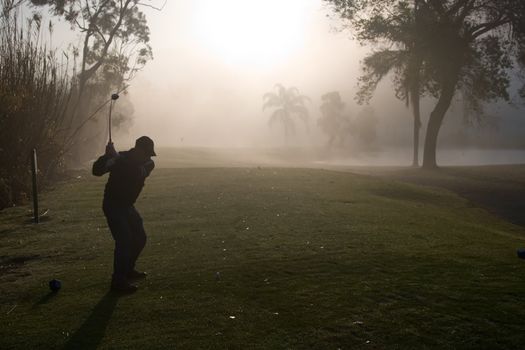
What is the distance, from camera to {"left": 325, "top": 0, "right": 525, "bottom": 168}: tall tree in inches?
1280

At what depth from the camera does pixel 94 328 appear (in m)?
6.57

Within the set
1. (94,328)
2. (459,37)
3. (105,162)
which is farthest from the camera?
(459,37)

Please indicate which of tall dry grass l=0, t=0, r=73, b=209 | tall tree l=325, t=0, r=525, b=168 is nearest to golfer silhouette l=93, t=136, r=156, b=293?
tall dry grass l=0, t=0, r=73, b=209

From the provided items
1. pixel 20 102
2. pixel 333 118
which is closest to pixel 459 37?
pixel 20 102

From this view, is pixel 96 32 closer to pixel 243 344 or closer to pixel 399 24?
pixel 399 24

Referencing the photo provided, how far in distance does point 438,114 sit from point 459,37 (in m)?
5.39

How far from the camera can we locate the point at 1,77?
19.3 meters

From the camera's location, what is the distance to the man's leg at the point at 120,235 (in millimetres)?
7820

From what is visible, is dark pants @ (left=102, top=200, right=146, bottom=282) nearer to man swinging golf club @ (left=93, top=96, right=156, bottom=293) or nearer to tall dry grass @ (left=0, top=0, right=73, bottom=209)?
man swinging golf club @ (left=93, top=96, right=156, bottom=293)

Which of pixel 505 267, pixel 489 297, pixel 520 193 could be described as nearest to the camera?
pixel 489 297

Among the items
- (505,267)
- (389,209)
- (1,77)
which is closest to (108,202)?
(505,267)

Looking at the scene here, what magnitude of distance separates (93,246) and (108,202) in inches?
162

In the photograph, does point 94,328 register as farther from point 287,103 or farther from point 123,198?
point 287,103

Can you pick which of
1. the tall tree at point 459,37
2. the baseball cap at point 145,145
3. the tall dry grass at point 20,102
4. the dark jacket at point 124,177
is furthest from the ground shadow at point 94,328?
the tall tree at point 459,37
